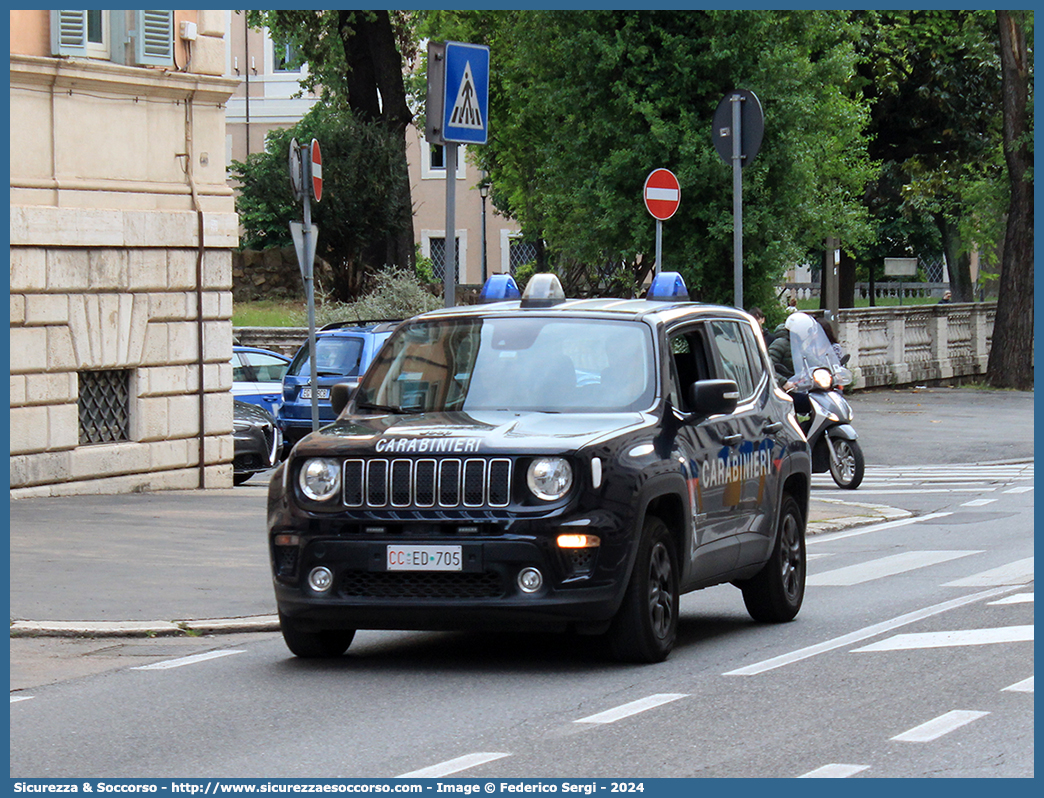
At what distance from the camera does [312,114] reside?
2253 inches

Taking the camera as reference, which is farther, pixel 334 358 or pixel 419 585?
pixel 334 358

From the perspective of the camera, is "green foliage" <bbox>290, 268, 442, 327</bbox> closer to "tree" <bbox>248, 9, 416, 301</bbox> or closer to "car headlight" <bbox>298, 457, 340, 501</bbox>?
"tree" <bbox>248, 9, 416, 301</bbox>

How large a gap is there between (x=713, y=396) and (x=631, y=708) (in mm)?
2083

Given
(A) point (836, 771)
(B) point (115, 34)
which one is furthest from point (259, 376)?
(A) point (836, 771)

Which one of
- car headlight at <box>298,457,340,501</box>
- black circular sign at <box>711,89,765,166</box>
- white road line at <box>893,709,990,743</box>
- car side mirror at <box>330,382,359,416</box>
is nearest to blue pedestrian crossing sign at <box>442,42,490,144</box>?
car side mirror at <box>330,382,359,416</box>

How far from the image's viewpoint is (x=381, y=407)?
9586 millimetres

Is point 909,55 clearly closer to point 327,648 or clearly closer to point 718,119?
point 718,119

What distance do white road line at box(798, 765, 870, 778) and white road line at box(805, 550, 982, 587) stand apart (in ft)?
19.5

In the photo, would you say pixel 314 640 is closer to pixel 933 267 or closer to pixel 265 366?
pixel 265 366

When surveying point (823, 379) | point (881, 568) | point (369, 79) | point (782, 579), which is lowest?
point (881, 568)

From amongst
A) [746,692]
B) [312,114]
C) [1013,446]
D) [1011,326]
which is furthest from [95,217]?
[312,114]

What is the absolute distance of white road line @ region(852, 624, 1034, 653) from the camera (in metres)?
9.48

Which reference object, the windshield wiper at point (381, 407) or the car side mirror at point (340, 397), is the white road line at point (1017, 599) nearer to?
the windshield wiper at point (381, 407)

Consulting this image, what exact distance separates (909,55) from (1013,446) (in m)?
24.6
